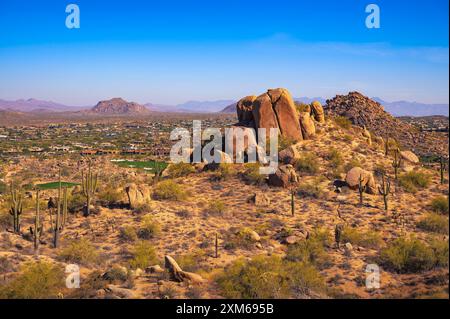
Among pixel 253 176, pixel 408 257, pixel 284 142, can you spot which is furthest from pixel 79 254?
pixel 284 142

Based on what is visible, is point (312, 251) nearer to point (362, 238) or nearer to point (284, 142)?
point (362, 238)

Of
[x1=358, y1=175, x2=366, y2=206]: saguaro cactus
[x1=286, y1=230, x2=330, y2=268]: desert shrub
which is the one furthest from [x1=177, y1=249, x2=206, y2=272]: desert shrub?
[x1=358, y1=175, x2=366, y2=206]: saguaro cactus

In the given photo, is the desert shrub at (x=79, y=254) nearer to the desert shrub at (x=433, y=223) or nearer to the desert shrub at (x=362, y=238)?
the desert shrub at (x=362, y=238)

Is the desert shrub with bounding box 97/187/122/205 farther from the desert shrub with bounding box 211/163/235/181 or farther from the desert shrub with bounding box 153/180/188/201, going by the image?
the desert shrub with bounding box 211/163/235/181

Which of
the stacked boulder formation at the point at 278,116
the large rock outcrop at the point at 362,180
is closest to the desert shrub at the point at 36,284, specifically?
the large rock outcrop at the point at 362,180

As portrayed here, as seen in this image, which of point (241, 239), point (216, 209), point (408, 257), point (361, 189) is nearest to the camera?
point (408, 257)

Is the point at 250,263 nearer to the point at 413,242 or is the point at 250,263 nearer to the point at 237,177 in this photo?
the point at 413,242
